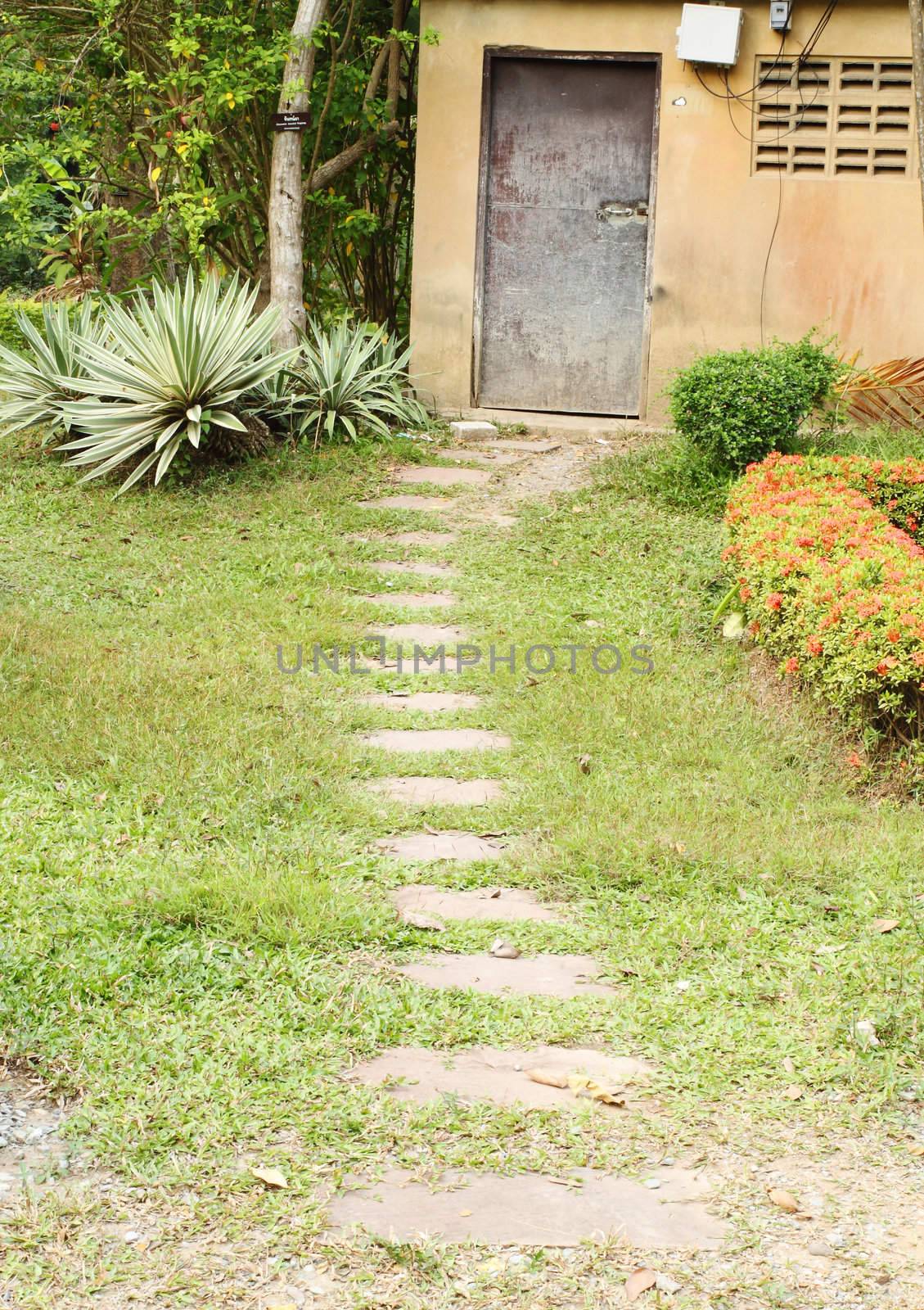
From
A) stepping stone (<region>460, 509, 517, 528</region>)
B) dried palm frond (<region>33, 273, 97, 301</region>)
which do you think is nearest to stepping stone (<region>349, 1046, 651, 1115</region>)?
stepping stone (<region>460, 509, 517, 528</region>)

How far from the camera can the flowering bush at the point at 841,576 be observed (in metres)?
4.71

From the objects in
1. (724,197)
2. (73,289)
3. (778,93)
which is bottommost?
(73,289)

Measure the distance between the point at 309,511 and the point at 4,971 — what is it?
4.66 metres

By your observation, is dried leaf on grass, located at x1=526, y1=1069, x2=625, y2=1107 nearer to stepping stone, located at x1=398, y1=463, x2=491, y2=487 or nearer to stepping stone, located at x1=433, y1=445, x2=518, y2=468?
stepping stone, located at x1=398, y1=463, x2=491, y2=487

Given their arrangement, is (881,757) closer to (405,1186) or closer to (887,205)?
(405,1186)

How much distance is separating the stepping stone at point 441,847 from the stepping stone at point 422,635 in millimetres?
1758

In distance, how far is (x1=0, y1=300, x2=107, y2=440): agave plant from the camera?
8859 millimetres

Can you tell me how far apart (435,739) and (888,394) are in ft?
17.8

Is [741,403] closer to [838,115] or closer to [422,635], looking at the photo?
[422,635]

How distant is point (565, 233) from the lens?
9.92m

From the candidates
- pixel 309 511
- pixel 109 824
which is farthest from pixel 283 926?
pixel 309 511

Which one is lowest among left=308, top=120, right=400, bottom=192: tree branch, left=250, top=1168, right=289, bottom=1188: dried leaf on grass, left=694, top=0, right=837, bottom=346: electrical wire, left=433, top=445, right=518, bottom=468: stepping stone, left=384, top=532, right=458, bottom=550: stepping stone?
left=250, top=1168, right=289, bottom=1188: dried leaf on grass

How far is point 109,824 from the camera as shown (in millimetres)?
4285

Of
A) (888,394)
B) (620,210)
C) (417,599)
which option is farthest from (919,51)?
(417,599)
